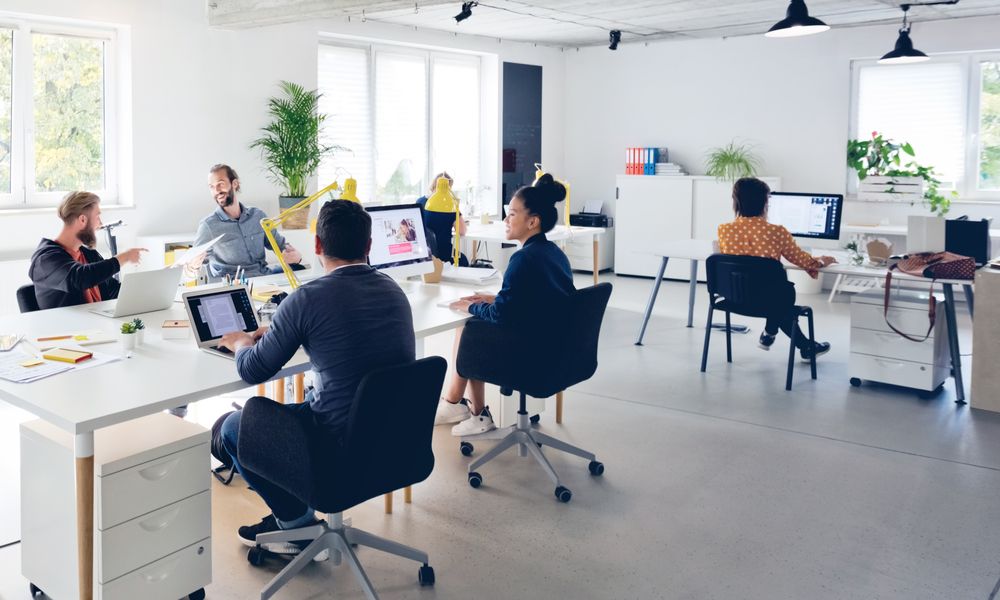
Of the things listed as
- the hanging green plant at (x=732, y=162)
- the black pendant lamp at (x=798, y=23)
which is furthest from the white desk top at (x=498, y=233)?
the black pendant lamp at (x=798, y=23)

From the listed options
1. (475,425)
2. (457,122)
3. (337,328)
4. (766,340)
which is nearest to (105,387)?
(337,328)

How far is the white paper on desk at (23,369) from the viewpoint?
273 cm

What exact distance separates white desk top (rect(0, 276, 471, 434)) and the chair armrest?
0.44 ft

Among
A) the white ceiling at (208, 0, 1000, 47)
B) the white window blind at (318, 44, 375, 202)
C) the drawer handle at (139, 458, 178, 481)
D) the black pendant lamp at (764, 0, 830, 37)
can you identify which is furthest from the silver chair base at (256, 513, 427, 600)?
the white window blind at (318, 44, 375, 202)

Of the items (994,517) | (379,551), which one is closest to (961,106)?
(994,517)

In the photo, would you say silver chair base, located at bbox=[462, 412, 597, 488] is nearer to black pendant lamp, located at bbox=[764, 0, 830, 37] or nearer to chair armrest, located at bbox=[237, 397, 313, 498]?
chair armrest, located at bbox=[237, 397, 313, 498]

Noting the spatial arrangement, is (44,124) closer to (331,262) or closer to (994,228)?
(331,262)

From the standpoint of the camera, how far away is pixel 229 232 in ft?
16.0

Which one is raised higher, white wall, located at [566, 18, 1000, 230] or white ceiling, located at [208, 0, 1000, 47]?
white ceiling, located at [208, 0, 1000, 47]

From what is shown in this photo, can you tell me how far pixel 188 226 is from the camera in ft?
22.0

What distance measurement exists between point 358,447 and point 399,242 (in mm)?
1901

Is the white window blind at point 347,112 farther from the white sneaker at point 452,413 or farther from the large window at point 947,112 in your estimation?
the large window at point 947,112

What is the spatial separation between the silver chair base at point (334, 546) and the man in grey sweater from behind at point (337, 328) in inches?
13.1

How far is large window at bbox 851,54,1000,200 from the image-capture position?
833cm
